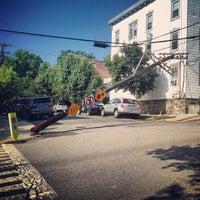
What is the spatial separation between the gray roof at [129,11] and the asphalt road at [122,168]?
23.6m

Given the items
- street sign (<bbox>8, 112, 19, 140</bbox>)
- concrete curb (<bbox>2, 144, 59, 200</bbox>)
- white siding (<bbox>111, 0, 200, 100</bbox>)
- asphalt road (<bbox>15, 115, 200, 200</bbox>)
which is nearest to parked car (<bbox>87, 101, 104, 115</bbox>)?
white siding (<bbox>111, 0, 200, 100</bbox>)

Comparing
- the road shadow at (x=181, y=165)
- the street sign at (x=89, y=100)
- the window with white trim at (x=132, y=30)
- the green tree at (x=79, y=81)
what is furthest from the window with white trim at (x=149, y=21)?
the road shadow at (x=181, y=165)

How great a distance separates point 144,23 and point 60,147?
2426 cm

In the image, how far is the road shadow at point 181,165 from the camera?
3.65 meters

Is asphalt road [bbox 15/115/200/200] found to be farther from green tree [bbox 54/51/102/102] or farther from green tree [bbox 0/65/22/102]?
green tree [bbox 0/65/22/102]

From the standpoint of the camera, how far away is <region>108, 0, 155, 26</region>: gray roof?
27922 mm

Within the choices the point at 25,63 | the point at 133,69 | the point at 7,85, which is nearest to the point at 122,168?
the point at 133,69

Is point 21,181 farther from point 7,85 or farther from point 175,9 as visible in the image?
point 7,85

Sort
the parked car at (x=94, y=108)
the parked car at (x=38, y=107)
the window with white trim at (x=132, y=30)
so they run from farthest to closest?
the window with white trim at (x=132, y=30) < the parked car at (x=94, y=108) < the parked car at (x=38, y=107)

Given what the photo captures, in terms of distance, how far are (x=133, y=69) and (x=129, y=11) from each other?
9.82m

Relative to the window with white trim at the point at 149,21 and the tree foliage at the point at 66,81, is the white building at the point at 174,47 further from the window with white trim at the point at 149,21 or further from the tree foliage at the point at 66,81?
the tree foliage at the point at 66,81

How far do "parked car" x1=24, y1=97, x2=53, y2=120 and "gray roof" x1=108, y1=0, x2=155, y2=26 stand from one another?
17.7 m

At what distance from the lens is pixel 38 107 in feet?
61.5

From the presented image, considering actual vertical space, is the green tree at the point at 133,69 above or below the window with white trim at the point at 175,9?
below
